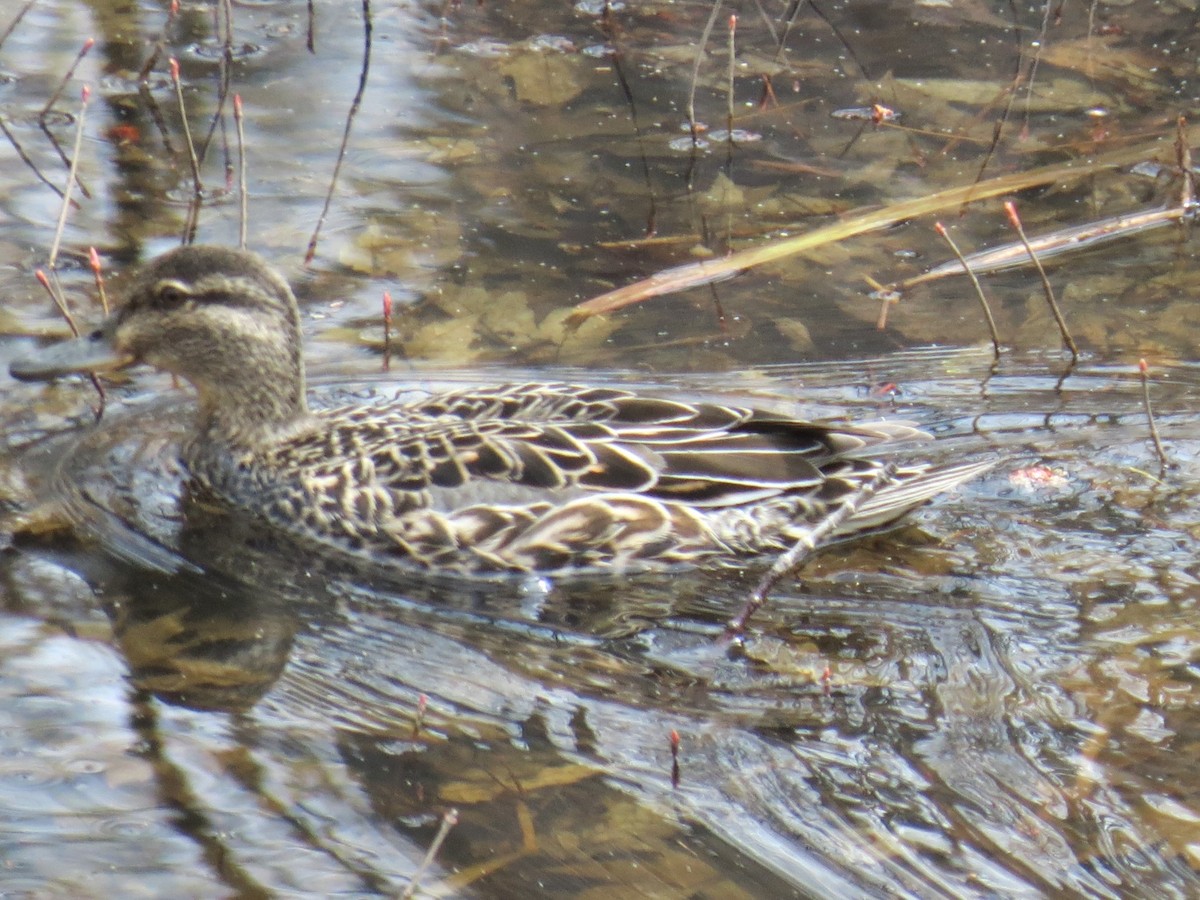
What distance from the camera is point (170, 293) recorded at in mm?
6730

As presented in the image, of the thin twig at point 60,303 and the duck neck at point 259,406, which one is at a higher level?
the thin twig at point 60,303

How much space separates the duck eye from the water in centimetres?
72

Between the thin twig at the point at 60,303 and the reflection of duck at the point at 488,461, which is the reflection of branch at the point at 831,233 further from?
the thin twig at the point at 60,303

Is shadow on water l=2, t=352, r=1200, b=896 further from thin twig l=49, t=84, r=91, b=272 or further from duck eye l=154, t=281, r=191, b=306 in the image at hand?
thin twig l=49, t=84, r=91, b=272

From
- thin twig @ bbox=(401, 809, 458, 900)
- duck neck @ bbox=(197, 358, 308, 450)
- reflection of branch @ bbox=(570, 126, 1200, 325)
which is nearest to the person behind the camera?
thin twig @ bbox=(401, 809, 458, 900)

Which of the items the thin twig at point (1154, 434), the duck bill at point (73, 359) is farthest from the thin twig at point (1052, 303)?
Answer: the duck bill at point (73, 359)

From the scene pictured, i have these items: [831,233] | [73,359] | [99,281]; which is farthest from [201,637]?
[831,233]

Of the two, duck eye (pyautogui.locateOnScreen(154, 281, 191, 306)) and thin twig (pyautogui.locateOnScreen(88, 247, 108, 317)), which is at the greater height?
duck eye (pyautogui.locateOnScreen(154, 281, 191, 306))

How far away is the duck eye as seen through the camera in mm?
6703

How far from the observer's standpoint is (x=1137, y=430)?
7168 millimetres

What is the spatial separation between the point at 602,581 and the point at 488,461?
2.08 feet

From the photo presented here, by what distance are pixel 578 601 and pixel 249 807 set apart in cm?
174

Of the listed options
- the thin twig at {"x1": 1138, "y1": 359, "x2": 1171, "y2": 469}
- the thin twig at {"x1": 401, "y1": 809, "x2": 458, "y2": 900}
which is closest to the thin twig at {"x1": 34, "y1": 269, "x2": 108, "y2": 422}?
the thin twig at {"x1": 401, "y1": 809, "x2": 458, "y2": 900}

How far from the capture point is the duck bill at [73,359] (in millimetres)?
6609
